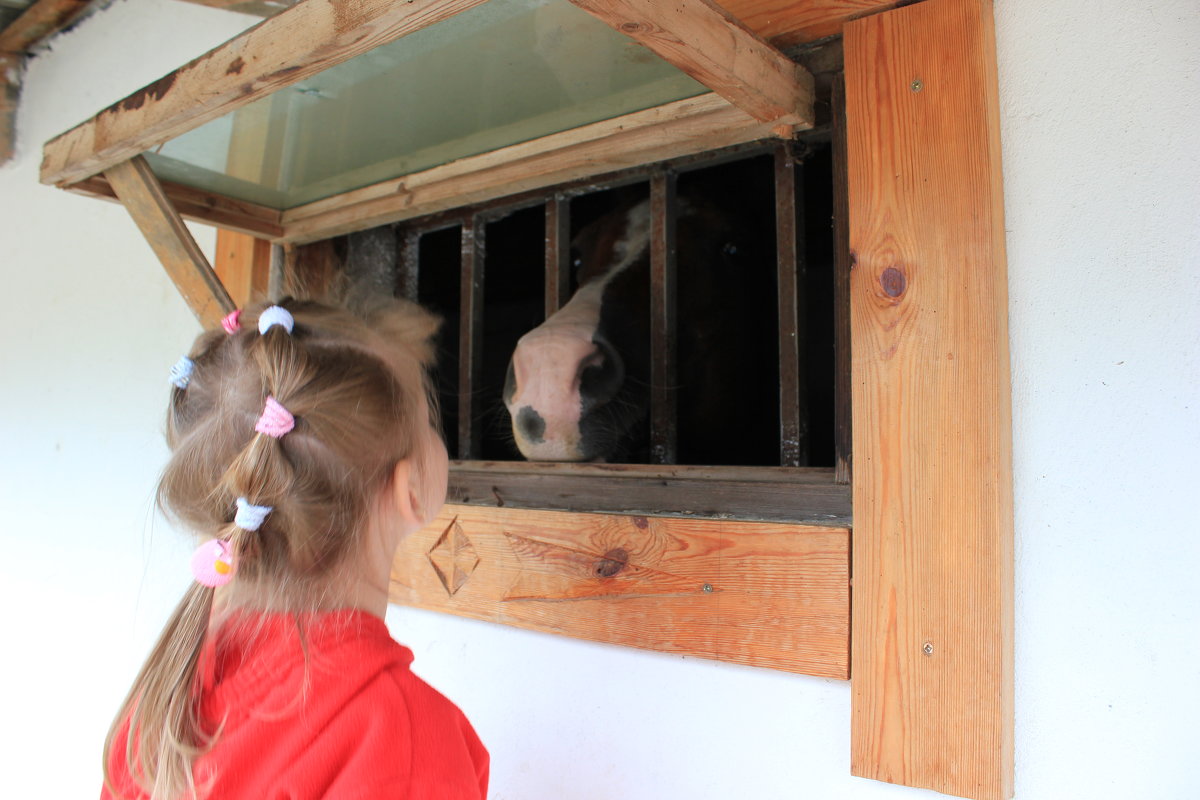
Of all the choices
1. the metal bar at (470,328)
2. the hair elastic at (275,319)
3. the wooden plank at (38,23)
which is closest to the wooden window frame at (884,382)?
the hair elastic at (275,319)

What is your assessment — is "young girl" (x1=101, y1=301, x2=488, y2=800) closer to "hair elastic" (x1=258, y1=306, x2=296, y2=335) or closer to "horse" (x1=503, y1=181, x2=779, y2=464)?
"hair elastic" (x1=258, y1=306, x2=296, y2=335)

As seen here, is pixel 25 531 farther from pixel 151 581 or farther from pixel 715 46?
pixel 715 46

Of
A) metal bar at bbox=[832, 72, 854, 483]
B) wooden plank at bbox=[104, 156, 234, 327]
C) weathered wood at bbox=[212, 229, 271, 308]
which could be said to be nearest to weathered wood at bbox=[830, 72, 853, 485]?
metal bar at bbox=[832, 72, 854, 483]

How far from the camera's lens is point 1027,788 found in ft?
2.58

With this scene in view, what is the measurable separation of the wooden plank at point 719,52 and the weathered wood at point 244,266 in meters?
1.21

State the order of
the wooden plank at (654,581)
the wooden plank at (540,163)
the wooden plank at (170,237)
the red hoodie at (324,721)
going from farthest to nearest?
1. the wooden plank at (170,237)
2. the wooden plank at (540,163)
3. the wooden plank at (654,581)
4. the red hoodie at (324,721)

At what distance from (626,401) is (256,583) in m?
0.69

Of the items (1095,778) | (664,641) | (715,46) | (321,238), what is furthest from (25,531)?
(1095,778)

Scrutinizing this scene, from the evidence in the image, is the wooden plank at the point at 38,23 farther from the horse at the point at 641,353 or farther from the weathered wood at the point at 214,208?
the horse at the point at 641,353

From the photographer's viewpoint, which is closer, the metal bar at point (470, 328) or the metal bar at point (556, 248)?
the metal bar at point (556, 248)

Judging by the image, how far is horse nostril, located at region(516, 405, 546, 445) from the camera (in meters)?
1.12

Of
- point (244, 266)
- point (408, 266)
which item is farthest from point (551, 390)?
point (244, 266)

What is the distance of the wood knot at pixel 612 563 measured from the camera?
1063 millimetres

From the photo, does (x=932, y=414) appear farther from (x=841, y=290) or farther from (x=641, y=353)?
(x=641, y=353)
